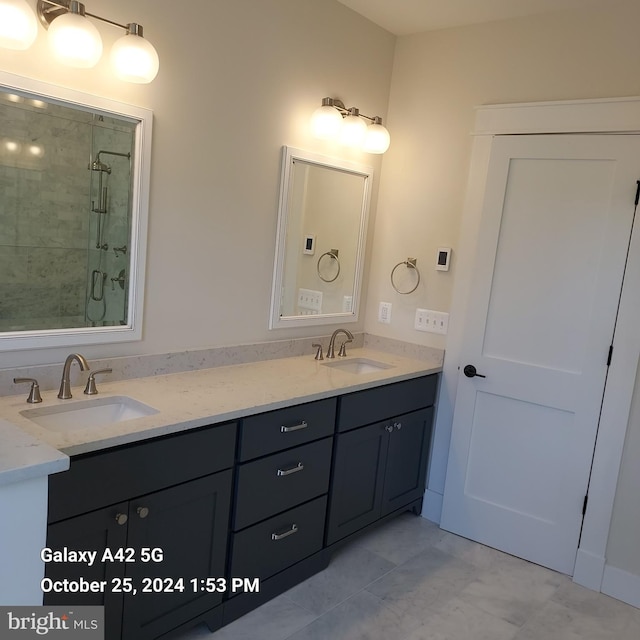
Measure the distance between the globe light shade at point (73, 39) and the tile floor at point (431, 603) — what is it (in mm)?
1978

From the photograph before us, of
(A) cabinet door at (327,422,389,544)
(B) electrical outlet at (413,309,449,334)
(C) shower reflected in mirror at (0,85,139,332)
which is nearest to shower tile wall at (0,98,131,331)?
(C) shower reflected in mirror at (0,85,139,332)

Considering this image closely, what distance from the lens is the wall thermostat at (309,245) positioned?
2.93m

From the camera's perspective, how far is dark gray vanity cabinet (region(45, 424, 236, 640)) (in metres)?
1.61

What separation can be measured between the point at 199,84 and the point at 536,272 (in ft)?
5.63

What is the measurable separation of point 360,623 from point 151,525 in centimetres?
97

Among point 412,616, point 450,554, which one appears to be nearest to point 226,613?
point 412,616

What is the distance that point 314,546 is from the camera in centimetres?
A: 248

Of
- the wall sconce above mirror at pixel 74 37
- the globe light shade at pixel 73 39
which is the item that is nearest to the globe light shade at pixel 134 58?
the wall sconce above mirror at pixel 74 37

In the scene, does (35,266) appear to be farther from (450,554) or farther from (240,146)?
(450,554)

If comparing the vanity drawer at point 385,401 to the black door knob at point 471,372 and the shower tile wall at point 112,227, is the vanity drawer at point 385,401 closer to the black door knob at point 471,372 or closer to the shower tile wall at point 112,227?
the black door knob at point 471,372

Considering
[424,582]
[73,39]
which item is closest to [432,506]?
[424,582]

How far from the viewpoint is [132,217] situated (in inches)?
85.8

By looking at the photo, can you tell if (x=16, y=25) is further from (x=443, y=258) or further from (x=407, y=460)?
(x=407, y=460)

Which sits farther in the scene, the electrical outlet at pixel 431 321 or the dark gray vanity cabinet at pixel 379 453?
the electrical outlet at pixel 431 321
